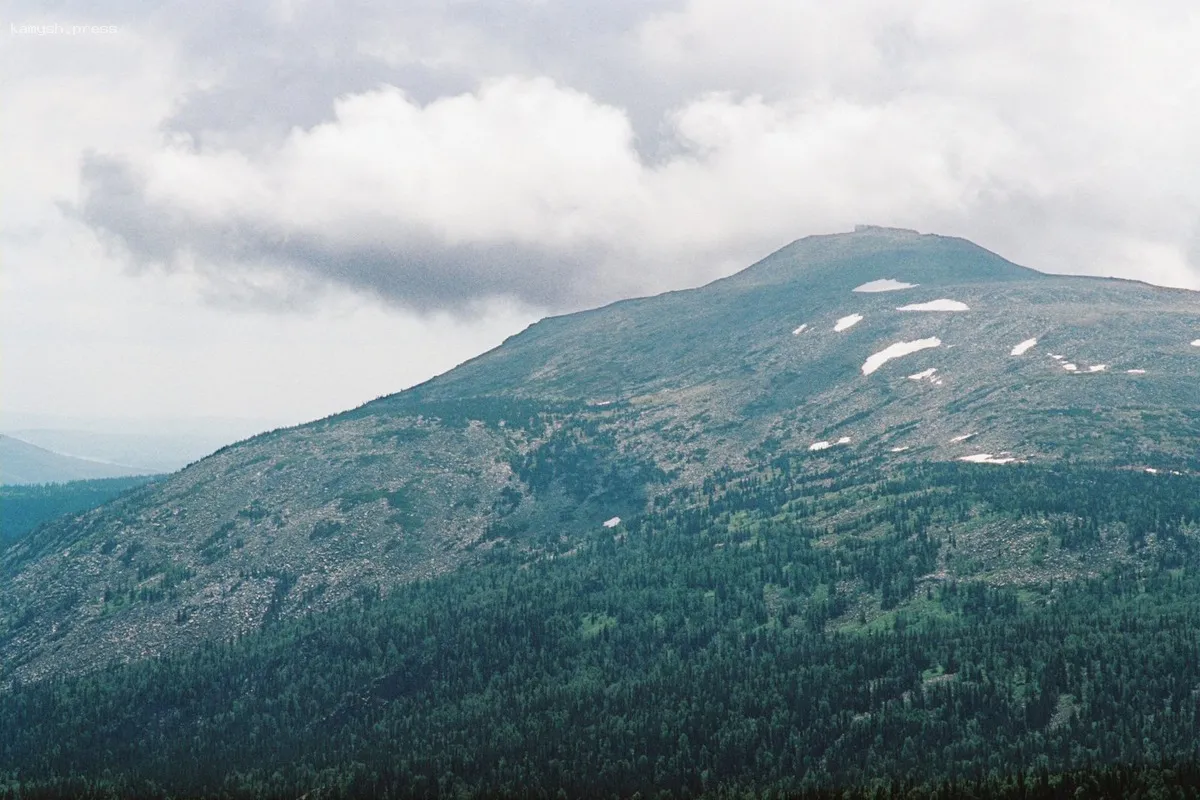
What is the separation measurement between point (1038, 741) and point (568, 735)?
76.9 metres

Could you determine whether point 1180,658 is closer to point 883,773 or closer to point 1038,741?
point 1038,741

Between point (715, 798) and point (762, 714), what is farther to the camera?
point (762, 714)

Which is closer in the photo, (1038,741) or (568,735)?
(1038,741)

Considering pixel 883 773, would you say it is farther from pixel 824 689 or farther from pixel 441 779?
pixel 441 779

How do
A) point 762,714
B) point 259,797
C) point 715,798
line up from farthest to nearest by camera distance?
point 762,714 < point 259,797 < point 715,798

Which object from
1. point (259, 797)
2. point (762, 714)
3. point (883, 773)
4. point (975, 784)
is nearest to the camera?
point (975, 784)

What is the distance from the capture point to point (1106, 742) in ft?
540

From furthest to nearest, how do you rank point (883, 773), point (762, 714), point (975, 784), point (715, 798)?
point (762, 714) → point (883, 773) → point (715, 798) → point (975, 784)

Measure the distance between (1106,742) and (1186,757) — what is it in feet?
42.1

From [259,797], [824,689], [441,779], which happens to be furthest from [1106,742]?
[259,797]

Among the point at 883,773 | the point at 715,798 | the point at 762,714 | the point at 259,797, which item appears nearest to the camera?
the point at 715,798

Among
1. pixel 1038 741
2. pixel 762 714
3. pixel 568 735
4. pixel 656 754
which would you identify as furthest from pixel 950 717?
pixel 568 735

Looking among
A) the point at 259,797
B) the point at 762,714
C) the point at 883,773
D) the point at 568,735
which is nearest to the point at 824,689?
the point at 762,714

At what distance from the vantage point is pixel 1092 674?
186 meters
